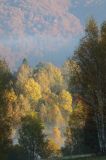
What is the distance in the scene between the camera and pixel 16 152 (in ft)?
278

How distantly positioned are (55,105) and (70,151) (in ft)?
310

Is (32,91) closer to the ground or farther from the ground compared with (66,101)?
closer to the ground

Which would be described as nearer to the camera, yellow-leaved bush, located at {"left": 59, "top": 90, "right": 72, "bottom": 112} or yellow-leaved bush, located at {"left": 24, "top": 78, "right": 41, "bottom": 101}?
yellow-leaved bush, located at {"left": 24, "top": 78, "right": 41, "bottom": 101}

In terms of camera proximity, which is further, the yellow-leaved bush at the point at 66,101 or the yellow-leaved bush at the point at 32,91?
the yellow-leaved bush at the point at 66,101

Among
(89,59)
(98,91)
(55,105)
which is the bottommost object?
(98,91)

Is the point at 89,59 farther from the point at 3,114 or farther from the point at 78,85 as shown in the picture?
the point at 3,114

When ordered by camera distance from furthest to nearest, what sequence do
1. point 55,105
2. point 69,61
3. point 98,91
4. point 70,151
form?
point 55,105 < point 70,151 < point 69,61 < point 98,91

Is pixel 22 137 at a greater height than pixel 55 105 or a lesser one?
lesser

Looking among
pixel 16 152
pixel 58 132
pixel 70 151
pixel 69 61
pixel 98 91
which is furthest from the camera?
pixel 58 132

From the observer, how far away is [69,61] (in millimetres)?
59625

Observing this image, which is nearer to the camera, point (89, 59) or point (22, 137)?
point (89, 59)

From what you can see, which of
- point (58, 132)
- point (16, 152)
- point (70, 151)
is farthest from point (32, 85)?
point (16, 152)

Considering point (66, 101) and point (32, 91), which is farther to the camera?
point (66, 101)

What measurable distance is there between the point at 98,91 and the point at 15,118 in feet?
123
